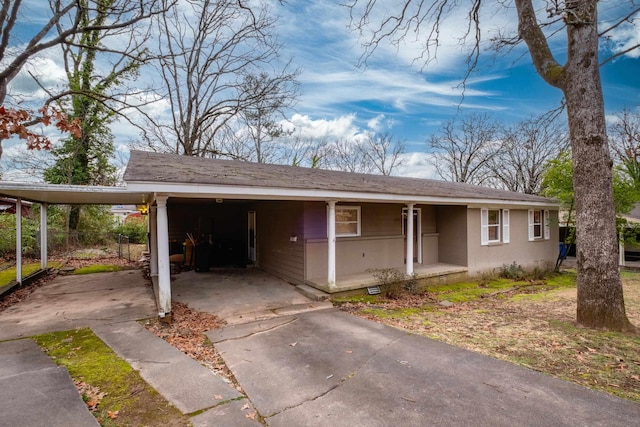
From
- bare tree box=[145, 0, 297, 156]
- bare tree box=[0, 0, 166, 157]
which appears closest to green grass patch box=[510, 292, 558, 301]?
bare tree box=[0, 0, 166, 157]

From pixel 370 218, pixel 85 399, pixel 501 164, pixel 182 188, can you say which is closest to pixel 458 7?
pixel 370 218

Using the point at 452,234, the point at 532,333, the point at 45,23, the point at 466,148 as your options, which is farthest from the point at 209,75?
the point at 466,148

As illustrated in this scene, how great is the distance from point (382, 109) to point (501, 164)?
13.1 m

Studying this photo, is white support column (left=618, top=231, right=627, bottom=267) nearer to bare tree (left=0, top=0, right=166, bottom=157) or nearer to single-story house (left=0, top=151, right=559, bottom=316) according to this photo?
single-story house (left=0, top=151, right=559, bottom=316)

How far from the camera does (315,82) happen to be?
18.4 metres

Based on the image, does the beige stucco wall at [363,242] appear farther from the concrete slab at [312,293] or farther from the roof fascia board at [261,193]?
the roof fascia board at [261,193]

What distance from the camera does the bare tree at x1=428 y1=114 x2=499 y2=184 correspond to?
2967 cm

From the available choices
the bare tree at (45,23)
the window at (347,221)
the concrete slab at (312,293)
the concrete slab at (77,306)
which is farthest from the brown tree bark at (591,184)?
the bare tree at (45,23)

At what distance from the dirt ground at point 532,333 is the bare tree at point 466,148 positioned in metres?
23.5

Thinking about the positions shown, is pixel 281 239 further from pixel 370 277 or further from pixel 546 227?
pixel 546 227

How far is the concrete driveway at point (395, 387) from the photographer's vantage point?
10.0 feet

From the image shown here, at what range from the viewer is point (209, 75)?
65.0 ft

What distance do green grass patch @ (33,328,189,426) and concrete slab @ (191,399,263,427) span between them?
160 mm

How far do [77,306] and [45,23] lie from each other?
33.2ft
